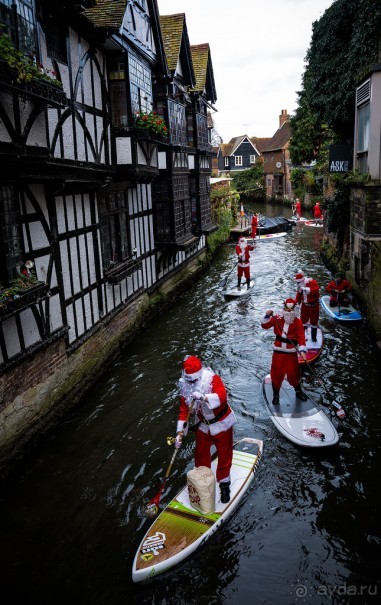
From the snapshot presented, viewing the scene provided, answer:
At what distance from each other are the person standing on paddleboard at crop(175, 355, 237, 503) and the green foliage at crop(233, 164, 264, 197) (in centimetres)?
6122

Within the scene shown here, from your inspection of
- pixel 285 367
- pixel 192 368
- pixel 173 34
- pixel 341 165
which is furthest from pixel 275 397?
pixel 173 34

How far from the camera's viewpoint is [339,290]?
590 inches

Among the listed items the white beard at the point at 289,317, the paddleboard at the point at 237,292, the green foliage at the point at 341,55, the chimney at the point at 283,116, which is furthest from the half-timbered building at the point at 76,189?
the chimney at the point at 283,116

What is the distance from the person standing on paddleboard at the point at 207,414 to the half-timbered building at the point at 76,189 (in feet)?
10.1

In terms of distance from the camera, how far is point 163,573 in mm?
5902

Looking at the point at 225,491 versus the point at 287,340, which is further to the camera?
the point at 287,340

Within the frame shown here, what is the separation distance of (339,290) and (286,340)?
6439 millimetres

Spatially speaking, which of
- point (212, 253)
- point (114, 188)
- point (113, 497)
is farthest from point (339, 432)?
point (212, 253)

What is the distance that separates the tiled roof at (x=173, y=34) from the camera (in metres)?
17.8

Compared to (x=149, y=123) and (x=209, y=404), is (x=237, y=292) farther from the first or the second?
(x=209, y=404)

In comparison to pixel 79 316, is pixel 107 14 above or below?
above

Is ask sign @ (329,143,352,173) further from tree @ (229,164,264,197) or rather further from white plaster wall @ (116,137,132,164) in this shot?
tree @ (229,164,264,197)

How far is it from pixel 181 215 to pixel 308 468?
40.2ft

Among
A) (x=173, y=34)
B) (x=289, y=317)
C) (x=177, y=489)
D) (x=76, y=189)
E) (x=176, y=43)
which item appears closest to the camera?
(x=177, y=489)
